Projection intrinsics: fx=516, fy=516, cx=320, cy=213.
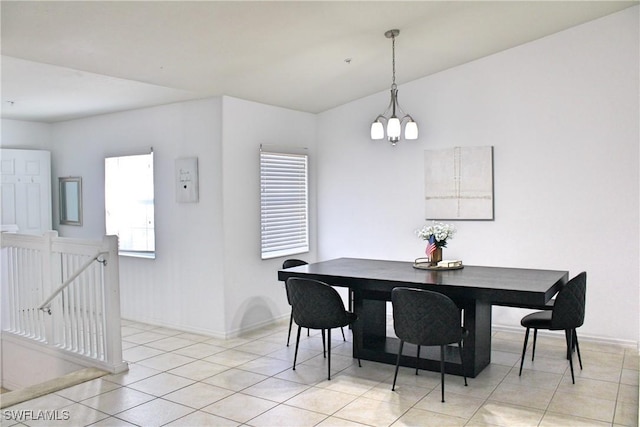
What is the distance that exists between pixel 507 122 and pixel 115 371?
420cm

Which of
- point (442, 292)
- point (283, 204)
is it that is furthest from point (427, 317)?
point (283, 204)

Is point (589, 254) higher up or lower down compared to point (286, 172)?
lower down

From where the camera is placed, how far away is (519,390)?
360cm

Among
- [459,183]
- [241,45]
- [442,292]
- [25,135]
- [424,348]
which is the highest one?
[241,45]

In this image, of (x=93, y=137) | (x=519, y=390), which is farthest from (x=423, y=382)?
(x=93, y=137)

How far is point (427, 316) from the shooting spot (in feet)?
11.2

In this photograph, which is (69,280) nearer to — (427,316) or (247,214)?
(247,214)

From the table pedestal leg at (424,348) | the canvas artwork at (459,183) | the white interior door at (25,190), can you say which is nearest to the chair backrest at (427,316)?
the table pedestal leg at (424,348)

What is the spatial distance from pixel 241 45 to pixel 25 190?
4229mm

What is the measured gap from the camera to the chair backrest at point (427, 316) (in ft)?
11.1

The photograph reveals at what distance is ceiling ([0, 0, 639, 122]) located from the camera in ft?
10.6

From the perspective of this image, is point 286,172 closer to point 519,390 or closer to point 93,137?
point 93,137

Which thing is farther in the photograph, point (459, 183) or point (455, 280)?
point (459, 183)

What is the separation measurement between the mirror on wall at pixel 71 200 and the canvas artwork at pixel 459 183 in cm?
430
